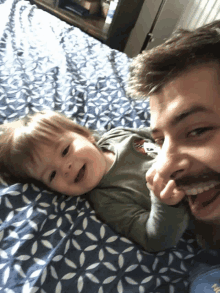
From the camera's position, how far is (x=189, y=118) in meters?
0.50

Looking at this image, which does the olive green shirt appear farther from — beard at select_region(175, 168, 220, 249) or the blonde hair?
the blonde hair

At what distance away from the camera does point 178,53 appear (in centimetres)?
57

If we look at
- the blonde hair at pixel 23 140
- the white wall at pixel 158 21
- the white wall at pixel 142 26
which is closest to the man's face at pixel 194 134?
the blonde hair at pixel 23 140

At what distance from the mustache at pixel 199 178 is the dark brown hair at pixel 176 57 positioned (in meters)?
0.23

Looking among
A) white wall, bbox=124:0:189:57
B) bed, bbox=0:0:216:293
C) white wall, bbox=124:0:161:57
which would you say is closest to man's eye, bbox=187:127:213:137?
bed, bbox=0:0:216:293

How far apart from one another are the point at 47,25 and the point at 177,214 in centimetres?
159

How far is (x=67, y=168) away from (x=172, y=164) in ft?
1.27

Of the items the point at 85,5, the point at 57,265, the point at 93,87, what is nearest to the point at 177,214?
the point at 57,265

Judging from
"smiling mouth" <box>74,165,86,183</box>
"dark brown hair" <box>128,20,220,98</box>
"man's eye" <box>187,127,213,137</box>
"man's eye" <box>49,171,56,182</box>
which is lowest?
"man's eye" <box>49,171,56,182</box>

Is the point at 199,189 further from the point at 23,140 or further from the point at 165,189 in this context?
the point at 23,140

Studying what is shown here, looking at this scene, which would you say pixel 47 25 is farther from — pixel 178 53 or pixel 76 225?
pixel 76 225

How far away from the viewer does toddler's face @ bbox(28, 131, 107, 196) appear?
79 centimetres

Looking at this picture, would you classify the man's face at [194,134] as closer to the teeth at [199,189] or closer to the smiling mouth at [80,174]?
the teeth at [199,189]

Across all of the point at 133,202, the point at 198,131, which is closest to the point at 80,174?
the point at 133,202
